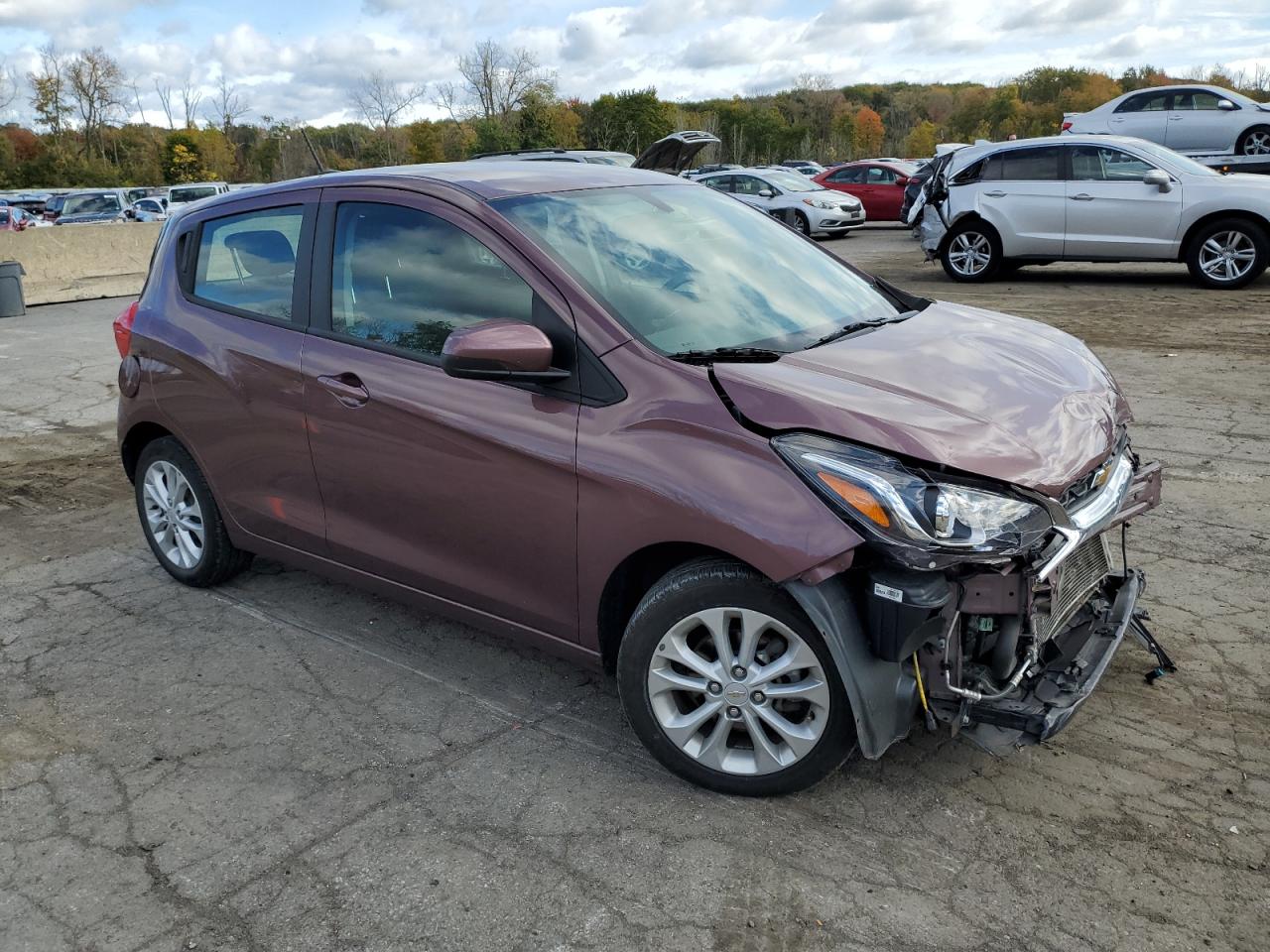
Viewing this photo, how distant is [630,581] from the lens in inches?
130

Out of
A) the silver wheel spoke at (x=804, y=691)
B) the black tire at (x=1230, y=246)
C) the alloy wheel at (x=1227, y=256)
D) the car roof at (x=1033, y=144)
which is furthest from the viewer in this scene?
the car roof at (x=1033, y=144)

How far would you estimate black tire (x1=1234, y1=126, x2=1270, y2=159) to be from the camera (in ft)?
59.3

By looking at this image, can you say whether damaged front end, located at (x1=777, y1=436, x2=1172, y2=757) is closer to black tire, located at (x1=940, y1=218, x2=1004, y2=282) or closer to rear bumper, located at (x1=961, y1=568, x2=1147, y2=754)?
rear bumper, located at (x1=961, y1=568, x2=1147, y2=754)

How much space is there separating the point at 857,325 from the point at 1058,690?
57.6 inches

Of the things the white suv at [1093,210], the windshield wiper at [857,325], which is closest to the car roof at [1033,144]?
the white suv at [1093,210]

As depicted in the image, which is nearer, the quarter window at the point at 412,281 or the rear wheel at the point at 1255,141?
the quarter window at the point at 412,281

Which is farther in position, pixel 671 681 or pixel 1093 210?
pixel 1093 210

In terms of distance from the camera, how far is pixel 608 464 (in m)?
3.14

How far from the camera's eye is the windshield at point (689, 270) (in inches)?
135

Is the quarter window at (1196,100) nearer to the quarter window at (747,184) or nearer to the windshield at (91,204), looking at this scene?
the quarter window at (747,184)

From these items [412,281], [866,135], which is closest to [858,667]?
[412,281]

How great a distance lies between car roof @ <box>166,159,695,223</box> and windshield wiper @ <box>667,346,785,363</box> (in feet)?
3.03

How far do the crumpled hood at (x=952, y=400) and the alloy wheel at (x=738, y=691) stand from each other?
1.91 feet

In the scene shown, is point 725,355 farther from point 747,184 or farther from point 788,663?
point 747,184
